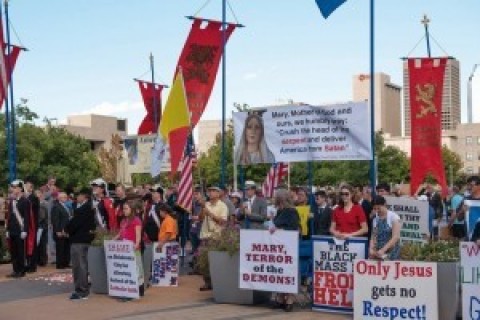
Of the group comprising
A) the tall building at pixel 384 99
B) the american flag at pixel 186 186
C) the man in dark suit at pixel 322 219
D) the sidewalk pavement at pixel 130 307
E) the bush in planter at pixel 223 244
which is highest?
the tall building at pixel 384 99

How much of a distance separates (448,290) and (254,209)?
565 cm

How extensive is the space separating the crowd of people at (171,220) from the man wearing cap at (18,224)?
20 millimetres

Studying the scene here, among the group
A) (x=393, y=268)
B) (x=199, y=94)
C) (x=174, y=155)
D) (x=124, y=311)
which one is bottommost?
(x=124, y=311)

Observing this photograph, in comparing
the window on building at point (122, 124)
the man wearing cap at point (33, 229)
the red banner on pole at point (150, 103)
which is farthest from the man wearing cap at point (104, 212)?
the window on building at point (122, 124)

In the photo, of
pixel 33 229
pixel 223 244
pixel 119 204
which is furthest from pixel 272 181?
pixel 223 244

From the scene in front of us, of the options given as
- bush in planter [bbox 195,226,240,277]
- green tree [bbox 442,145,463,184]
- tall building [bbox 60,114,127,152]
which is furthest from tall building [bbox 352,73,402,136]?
bush in planter [bbox 195,226,240,277]

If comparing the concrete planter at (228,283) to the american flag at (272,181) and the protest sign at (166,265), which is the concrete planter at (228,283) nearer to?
the protest sign at (166,265)

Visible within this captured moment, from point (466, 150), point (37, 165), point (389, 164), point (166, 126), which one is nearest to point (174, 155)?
point (166, 126)

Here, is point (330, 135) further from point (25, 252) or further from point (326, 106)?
point (25, 252)

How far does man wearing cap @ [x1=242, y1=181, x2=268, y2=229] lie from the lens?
13.3m

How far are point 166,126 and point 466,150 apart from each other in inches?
5453

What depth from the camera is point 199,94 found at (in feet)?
59.9

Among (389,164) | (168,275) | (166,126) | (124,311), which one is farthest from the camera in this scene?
(389,164)

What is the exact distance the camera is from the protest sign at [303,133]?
11.3 meters
